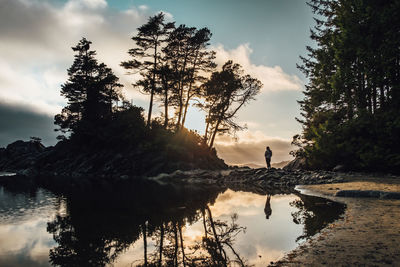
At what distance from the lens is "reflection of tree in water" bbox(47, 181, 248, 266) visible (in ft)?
14.7

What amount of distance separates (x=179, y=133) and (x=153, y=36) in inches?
535

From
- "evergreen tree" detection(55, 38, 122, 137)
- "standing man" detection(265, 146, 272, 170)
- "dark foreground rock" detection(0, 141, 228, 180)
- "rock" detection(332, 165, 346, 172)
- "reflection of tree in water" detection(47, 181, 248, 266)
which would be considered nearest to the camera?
"reflection of tree in water" detection(47, 181, 248, 266)

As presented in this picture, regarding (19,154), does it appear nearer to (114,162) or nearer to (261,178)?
(114,162)

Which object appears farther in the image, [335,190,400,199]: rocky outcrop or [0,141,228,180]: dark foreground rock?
[0,141,228,180]: dark foreground rock

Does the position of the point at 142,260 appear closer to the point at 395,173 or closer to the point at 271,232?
the point at 271,232

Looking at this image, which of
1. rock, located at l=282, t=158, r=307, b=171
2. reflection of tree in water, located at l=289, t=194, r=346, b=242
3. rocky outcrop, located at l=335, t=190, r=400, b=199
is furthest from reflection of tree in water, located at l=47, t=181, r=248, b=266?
rock, located at l=282, t=158, r=307, b=171

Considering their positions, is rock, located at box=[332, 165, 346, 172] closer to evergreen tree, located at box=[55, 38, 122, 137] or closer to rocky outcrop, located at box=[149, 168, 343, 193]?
rocky outcrop, located at box=[149, 168, 343, 193]

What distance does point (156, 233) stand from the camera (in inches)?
241

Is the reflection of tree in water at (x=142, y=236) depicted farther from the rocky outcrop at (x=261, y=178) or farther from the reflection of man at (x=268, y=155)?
the reflection of man at (x=268, y=155)

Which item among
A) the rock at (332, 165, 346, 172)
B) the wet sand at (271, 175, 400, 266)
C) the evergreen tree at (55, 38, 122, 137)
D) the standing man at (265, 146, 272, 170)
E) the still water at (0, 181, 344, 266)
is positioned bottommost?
the still water at (0, 181, 344, 266)

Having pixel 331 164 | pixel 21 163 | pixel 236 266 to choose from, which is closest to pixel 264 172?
pixel 331 164

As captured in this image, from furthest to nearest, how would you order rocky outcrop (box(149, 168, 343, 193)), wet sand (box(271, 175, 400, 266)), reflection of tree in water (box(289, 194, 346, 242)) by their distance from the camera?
rocky outcrop (box(149, 168, 343, 193)) → reflection of tree in water (box(289, 194, 346, 242)) → wet sand (box(271, 175, 400, 266))

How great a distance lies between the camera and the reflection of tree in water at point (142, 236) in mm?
4477

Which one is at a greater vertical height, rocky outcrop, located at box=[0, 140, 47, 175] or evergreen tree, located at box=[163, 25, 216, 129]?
evergreen tree, located at box=[163, 25, 216, 129]
